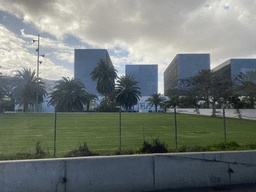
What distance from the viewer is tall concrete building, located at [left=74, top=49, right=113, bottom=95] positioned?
148250mm

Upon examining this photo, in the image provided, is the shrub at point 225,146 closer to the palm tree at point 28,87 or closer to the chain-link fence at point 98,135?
the chain-link fence at point 98,135

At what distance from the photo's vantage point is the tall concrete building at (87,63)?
148 m

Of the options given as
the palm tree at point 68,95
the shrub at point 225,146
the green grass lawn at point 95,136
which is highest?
the palm tree at point 68,95

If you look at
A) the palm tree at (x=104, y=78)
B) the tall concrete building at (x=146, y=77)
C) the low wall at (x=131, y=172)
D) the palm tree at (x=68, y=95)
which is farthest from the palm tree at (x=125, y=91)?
the tall concrete building at (x=146, y=77)

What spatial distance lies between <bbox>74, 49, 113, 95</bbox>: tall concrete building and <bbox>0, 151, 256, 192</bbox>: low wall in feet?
482

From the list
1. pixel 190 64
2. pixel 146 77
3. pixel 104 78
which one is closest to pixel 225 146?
pixel 104 78

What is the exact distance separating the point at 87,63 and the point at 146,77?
61.7m

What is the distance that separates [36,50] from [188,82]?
37.6 metres

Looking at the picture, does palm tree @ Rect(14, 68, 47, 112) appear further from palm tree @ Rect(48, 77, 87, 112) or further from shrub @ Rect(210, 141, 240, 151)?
shrub @ Rect(210, 141, 240, 151)

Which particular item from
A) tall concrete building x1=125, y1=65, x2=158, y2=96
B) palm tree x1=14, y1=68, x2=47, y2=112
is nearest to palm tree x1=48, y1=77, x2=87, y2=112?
palm tree x1=14, y1=68, x2=47, y2=112

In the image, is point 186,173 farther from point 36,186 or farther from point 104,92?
point 104,92

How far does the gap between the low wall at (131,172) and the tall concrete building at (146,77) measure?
17484 centimetres

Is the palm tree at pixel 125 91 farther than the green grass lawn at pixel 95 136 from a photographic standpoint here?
Yes

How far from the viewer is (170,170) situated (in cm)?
439
